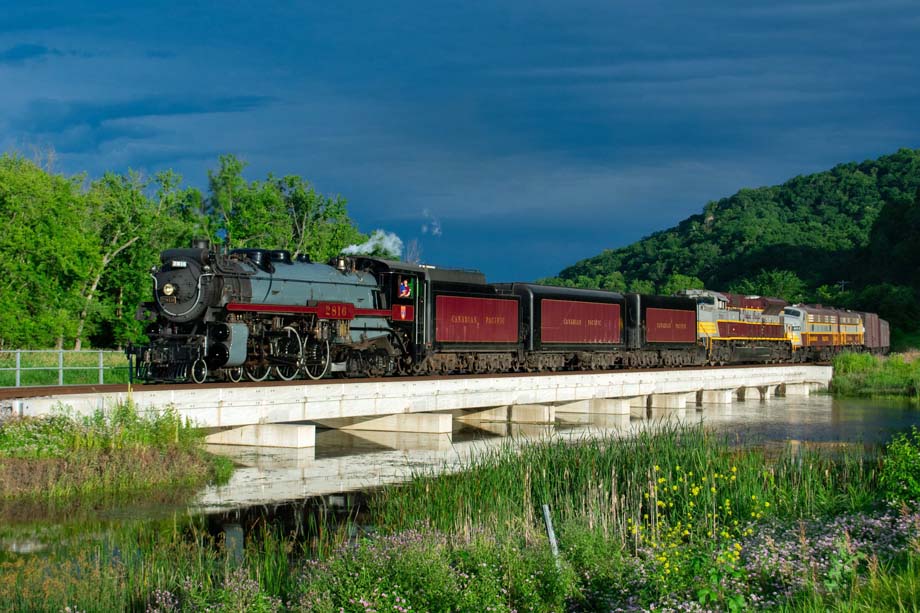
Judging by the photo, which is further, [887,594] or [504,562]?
[504,562]

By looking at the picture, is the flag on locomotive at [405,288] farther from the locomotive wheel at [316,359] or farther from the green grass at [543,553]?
the green grass at [543,553]

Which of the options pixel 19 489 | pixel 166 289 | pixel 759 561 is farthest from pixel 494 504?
pixel 166 289

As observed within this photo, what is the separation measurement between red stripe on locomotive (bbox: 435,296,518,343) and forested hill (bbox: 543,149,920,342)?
227 feet

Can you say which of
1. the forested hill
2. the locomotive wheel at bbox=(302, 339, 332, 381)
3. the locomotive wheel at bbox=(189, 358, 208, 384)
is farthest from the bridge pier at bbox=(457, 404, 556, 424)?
the forested hill

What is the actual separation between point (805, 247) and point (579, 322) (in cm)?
9528

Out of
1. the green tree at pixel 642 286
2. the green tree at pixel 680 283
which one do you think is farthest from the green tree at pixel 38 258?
the green tree at pixel 642 286

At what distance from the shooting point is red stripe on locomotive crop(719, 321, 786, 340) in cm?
5212

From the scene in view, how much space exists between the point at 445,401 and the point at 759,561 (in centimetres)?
1886

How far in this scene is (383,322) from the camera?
29312 millimetres

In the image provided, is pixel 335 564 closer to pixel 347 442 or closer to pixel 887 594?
pixel 887 594

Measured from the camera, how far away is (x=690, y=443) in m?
17.7

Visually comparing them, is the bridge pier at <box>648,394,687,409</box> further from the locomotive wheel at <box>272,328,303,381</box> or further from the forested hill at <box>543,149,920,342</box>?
the forested hill at <box>543,149,920,342</box>

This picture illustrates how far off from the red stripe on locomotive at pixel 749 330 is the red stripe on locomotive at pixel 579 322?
1126 centimetres

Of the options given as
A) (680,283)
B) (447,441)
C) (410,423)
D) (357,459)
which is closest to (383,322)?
(410,423)
